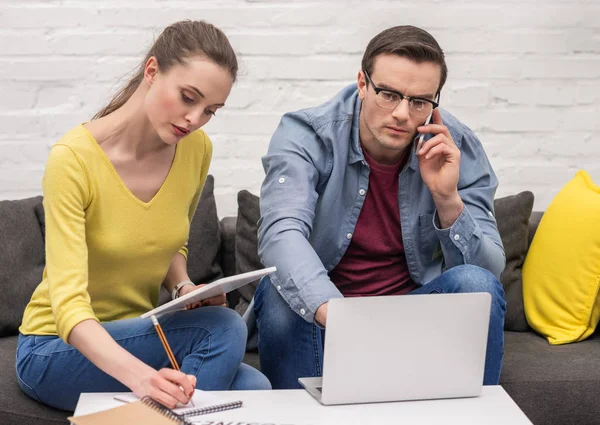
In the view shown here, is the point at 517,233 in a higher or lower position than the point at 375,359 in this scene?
lower

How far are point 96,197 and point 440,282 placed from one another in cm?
77

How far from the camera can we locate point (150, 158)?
1.90 meters

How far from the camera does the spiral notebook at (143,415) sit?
4.53 feet

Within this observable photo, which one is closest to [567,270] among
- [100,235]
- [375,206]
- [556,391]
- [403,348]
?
[556,391]

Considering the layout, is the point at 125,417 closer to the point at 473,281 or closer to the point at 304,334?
the point at 304,334

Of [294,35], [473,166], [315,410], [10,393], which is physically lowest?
[10,393]

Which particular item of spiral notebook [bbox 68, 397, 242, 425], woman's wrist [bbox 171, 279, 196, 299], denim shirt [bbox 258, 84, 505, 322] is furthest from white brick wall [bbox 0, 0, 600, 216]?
spiral notebook [bbox 68, 397, 242, 425]

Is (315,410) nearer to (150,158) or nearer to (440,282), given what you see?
(440,282)

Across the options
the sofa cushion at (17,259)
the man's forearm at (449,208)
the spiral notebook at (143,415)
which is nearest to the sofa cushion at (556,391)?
the man's forearm at (449,208)

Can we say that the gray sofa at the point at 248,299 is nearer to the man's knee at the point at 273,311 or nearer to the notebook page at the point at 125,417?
the man's knee at the point at 273,311

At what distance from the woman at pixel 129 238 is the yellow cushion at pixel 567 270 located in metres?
0.99

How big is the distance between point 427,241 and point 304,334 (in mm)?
411

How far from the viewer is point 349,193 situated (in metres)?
2.09

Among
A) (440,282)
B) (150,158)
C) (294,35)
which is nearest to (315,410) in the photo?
(440,282)
